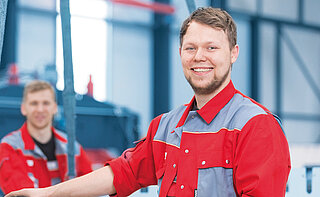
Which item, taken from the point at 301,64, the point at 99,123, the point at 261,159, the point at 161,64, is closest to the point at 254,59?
the point at 301,64

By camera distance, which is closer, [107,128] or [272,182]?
[272,182]

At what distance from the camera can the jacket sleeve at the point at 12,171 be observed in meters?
2.04

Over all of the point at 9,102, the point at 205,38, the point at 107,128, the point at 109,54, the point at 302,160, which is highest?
the point at 109,54

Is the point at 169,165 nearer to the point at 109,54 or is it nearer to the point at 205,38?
the point at 205,38

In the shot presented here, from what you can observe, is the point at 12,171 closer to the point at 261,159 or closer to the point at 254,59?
the point at 261,159

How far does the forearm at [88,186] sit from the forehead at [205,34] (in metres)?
0.54

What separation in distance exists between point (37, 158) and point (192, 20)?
1.38 m

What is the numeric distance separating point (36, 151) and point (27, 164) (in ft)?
0.27

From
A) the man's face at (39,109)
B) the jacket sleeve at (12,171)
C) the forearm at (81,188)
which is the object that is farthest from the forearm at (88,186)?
the man's face at (39,109)

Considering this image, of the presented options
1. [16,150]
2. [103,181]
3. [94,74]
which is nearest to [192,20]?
[103,181]

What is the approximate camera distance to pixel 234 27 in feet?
4.08

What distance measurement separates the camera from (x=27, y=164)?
A: 86.6 inches

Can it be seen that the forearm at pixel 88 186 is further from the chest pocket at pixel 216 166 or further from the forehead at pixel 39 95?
the forehead at pixel 39 95

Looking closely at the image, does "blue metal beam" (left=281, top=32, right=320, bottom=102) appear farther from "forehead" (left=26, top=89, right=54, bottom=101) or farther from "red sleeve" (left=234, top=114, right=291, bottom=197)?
"red sleeve" (left=234, top=114, right=291, bottom=197)
